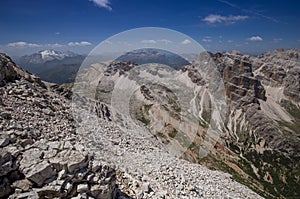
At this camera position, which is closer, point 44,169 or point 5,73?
point 44,169

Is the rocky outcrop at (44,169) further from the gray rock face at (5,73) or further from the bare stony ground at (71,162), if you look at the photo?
the gray rock face at (5,73)

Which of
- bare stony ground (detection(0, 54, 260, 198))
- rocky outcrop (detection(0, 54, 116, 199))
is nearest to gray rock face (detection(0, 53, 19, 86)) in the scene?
bare stony ground (detection(0, 54, 260, 198))

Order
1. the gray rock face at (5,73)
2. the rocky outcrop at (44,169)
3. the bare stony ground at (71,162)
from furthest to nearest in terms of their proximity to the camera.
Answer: the gray rock face at (5,73), the bare stony ground at (71,162), the rocky outcrop at (44,169)

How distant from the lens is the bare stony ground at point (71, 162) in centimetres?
1273

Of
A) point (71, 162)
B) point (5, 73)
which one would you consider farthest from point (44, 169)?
point (5, 73)

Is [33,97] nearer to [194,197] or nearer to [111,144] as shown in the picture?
[111,144]

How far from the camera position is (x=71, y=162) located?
1380 cm

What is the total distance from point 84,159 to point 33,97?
16966 mm

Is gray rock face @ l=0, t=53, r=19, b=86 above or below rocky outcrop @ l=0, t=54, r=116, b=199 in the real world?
above

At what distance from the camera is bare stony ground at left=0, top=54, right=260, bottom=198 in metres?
12.7

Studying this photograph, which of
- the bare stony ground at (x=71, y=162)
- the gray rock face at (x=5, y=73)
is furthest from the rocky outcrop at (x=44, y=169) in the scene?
the gray rock face at (x=5, y=73)

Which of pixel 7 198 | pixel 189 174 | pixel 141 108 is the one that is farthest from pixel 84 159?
pixel 141 108

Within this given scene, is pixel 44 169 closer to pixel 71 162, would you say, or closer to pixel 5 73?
pixel 71 162

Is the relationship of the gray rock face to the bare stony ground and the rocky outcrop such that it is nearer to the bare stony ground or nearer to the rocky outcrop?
the bare stony ground
